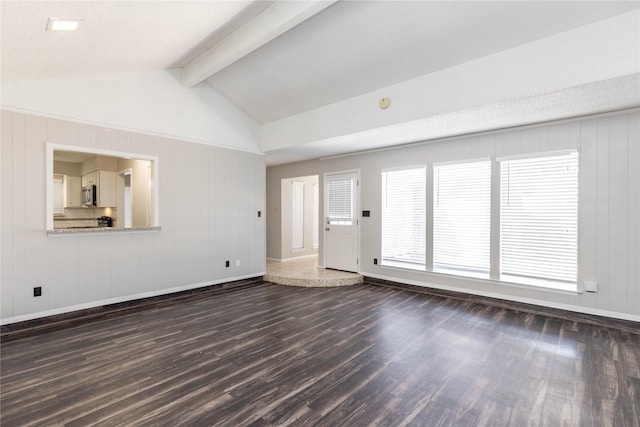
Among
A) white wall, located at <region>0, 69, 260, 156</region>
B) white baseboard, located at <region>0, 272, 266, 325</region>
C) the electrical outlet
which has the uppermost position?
white wall, located at <region>0, 69, 260, 156</region>

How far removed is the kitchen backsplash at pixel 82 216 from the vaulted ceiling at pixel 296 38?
15.4ft

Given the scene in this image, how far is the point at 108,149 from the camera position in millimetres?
4254

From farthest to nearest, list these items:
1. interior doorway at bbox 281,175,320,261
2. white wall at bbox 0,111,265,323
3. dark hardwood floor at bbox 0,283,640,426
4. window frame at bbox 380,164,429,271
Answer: interior doorway at bbox 281,175,320,261
window frame at bbox 380,164,429,271
white wall at bbox 0,111,265,323
dark hardwood floor at bbox 0,283,640,426

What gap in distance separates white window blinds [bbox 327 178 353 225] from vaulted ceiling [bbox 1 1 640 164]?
5.49 ft

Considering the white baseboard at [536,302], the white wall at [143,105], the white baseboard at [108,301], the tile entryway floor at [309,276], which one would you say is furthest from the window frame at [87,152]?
the white baseboard at [536,302]

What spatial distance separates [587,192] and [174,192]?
5847 mm

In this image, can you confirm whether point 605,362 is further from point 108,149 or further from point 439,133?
point 108,149

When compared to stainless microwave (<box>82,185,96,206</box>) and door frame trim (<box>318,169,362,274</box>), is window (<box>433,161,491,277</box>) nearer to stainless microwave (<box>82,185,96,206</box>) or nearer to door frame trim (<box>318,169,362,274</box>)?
door frame trim (<box>318,169,362,274</box>)

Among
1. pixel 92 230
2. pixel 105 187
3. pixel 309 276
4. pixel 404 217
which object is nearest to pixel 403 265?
pixel 404 217

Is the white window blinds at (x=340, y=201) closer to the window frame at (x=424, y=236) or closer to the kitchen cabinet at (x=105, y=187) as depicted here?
the window frame at (x=424, y=236)

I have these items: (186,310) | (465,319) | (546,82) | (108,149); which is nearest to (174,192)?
(108,149)

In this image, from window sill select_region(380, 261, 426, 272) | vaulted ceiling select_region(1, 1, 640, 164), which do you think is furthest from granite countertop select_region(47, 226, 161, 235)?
window sill select_region(380, 261, 426, 272)

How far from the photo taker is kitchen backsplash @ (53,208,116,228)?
7.34 m

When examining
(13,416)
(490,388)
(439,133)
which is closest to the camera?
(13,416)
